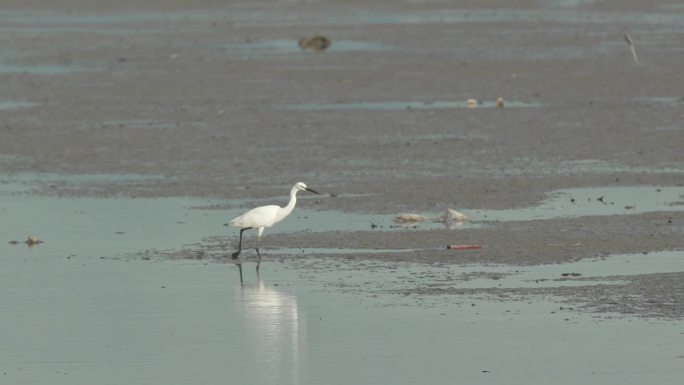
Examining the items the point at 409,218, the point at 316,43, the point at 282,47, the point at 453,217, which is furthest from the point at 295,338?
the point at 282,47

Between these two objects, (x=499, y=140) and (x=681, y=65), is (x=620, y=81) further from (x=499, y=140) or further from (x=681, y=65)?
(x=499, y=140)

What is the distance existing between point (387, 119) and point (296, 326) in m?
13.6

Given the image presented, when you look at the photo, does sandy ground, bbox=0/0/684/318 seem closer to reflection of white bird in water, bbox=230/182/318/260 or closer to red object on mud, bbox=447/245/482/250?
red object on mud, bbox=447/245/482/250

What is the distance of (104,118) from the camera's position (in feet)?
83.9

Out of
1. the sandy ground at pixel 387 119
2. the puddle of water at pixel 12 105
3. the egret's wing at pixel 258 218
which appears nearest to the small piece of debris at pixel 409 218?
the sandy ground at pixel 387 119

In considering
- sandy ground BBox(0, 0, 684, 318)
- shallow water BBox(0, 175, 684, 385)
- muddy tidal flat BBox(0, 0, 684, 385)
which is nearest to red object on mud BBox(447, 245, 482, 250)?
muddy tidal flat BBox(0, 0, 684, 385)

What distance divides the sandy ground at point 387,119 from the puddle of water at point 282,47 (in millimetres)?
121

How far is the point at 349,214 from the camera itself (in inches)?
650

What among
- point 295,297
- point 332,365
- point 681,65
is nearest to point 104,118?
point 681,65

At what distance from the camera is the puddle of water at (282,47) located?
1455 inches

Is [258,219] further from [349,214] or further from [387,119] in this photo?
[387,119]

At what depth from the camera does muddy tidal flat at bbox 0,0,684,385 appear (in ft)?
34.1

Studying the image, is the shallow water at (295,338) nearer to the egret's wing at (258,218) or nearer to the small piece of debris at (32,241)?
the egret's wing at (258,218)

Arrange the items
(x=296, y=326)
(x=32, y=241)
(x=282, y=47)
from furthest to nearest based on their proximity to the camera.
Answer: (x=282, y=47)
(x=32, y=241)
(x=296, y=326)
